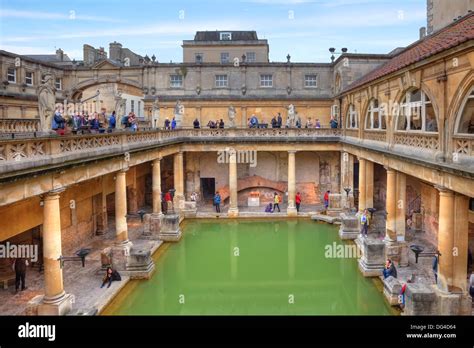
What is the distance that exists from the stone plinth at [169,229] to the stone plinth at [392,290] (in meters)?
12.6

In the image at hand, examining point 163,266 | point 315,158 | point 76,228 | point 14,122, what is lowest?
point 163,266

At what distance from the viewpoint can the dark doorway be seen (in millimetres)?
36500

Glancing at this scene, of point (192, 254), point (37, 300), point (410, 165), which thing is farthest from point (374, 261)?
point (37, 300)

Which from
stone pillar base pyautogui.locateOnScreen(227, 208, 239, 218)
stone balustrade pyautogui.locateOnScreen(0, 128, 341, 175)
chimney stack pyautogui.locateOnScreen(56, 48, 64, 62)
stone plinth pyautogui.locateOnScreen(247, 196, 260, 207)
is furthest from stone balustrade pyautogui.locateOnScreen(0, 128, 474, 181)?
chimney stack pyautogui.locateOnScreen(56, 48, 64, 62)

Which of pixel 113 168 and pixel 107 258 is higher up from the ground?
pixel 113 168

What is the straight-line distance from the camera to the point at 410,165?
1703 centimetres

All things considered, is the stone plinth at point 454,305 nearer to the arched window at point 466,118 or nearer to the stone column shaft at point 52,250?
the arched window at point 466,118

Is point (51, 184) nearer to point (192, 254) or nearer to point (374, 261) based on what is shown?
point (192, 254)

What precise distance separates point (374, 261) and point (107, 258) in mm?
11262

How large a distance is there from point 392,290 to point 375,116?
36.7 feet

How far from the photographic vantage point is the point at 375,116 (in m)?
23.6

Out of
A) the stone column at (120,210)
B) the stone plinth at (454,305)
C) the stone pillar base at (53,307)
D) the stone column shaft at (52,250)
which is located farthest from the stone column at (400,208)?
the stone column shaft at (52,250)

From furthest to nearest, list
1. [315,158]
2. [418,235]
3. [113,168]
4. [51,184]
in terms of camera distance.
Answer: [315,158] < [418,235] < [113,168] < [51,184]
